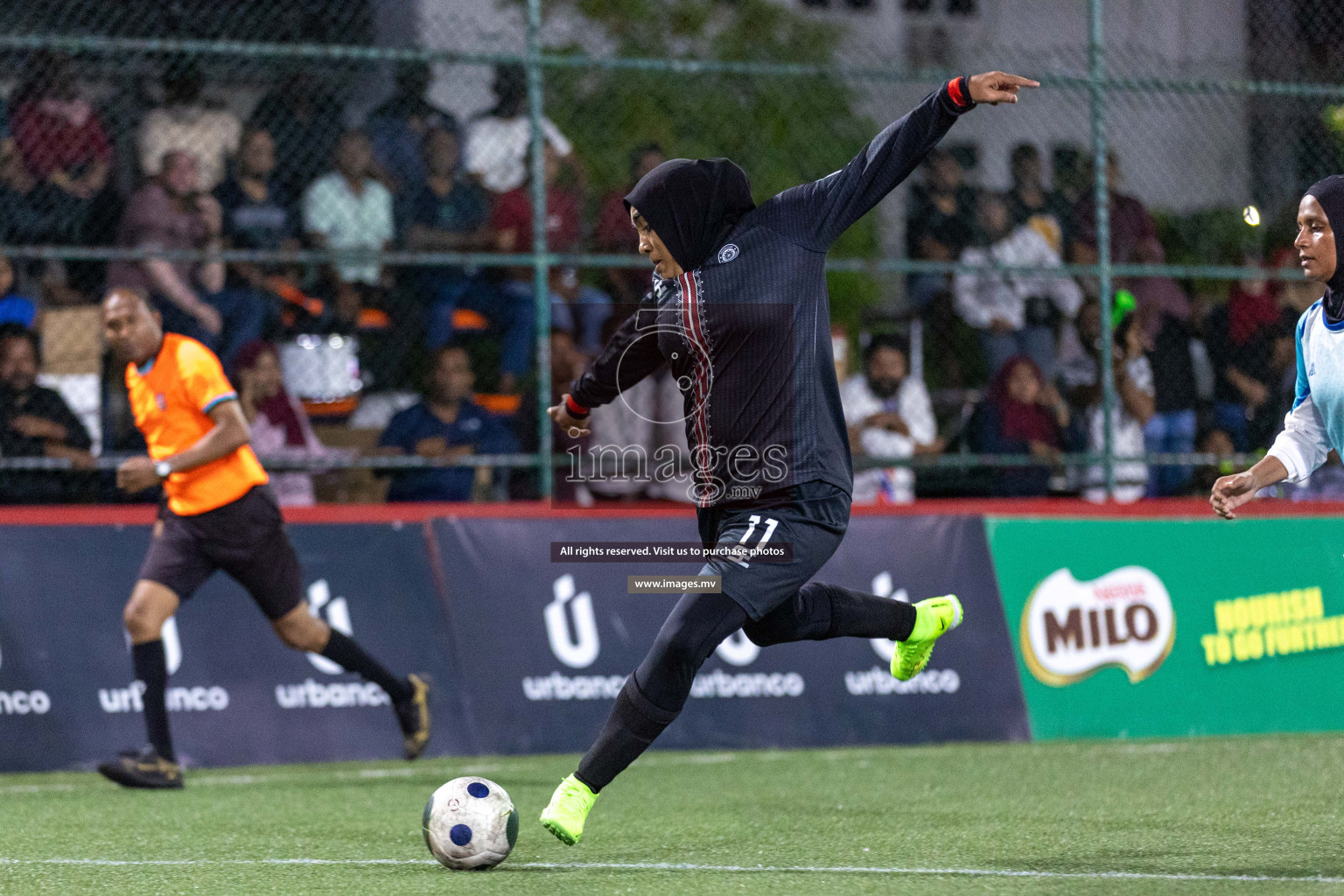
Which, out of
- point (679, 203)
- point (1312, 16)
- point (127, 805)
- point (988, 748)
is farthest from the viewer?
point (1312, 16)

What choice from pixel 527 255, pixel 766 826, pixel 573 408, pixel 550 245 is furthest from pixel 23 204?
pixel 766 826

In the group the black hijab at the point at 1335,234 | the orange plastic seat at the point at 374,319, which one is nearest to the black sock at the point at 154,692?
the orange plastic seat at the point at 374,319

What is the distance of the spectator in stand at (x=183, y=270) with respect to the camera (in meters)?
10.2

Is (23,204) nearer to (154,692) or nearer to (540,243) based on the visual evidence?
(540,243)

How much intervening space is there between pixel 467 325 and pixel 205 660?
290 cm

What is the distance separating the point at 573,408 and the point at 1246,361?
6733 millimetres

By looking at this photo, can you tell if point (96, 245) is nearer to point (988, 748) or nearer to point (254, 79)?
point (254, 79)

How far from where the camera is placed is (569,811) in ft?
17.4

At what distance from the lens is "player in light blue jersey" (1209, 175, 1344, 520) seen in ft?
18.1

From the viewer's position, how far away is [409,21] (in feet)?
42.2

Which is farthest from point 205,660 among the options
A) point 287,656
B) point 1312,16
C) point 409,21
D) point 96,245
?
point 1312,16

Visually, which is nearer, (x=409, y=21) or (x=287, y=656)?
(x=287, y=656)

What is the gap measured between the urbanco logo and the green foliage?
333cm

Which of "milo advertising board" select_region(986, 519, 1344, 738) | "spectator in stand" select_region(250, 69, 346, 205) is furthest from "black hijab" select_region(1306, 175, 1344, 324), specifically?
"spectator in stand" select_region(250, 69, 346, 205)
